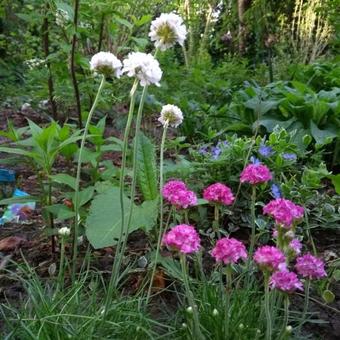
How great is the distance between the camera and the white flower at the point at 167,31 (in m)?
1.29

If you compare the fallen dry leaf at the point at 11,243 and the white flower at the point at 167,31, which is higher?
the white flower at the point at 167,31

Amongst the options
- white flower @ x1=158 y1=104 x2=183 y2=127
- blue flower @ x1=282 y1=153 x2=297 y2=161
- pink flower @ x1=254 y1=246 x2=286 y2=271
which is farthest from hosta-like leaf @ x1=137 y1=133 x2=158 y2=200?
pink flower @ x1=254 y1=246 x2=286 y2=271

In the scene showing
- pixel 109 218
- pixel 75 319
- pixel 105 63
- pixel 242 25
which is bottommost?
pixel 75 319

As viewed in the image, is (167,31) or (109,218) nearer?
(167,31)

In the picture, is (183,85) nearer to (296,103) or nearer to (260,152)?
(296,103)

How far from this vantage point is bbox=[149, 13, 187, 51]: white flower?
1.29m

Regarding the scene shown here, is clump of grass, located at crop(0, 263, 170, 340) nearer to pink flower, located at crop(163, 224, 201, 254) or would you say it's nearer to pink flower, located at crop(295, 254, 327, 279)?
pink flower, located at crop(163, 224, 201, 254)

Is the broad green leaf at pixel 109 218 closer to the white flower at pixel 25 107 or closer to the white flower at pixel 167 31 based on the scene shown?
the white flower at pixel 167 31

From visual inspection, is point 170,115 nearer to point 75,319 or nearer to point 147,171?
point 147,171

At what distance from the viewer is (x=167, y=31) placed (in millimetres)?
1302

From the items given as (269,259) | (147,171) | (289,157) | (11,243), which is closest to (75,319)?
(269,259)

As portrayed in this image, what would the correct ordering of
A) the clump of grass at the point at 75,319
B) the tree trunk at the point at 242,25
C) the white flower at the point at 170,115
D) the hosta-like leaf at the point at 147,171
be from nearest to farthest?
the clump of grass at the point at 75,319, the white flower at the point at 170,115, the hosta-like leaf at the point at 147,171, the tree trunk at the point at 242,25

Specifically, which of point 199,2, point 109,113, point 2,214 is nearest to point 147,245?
point 2,214

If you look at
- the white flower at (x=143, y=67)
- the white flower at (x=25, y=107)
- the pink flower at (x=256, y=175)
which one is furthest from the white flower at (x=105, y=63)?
the white flower at (x=25, y=107)
